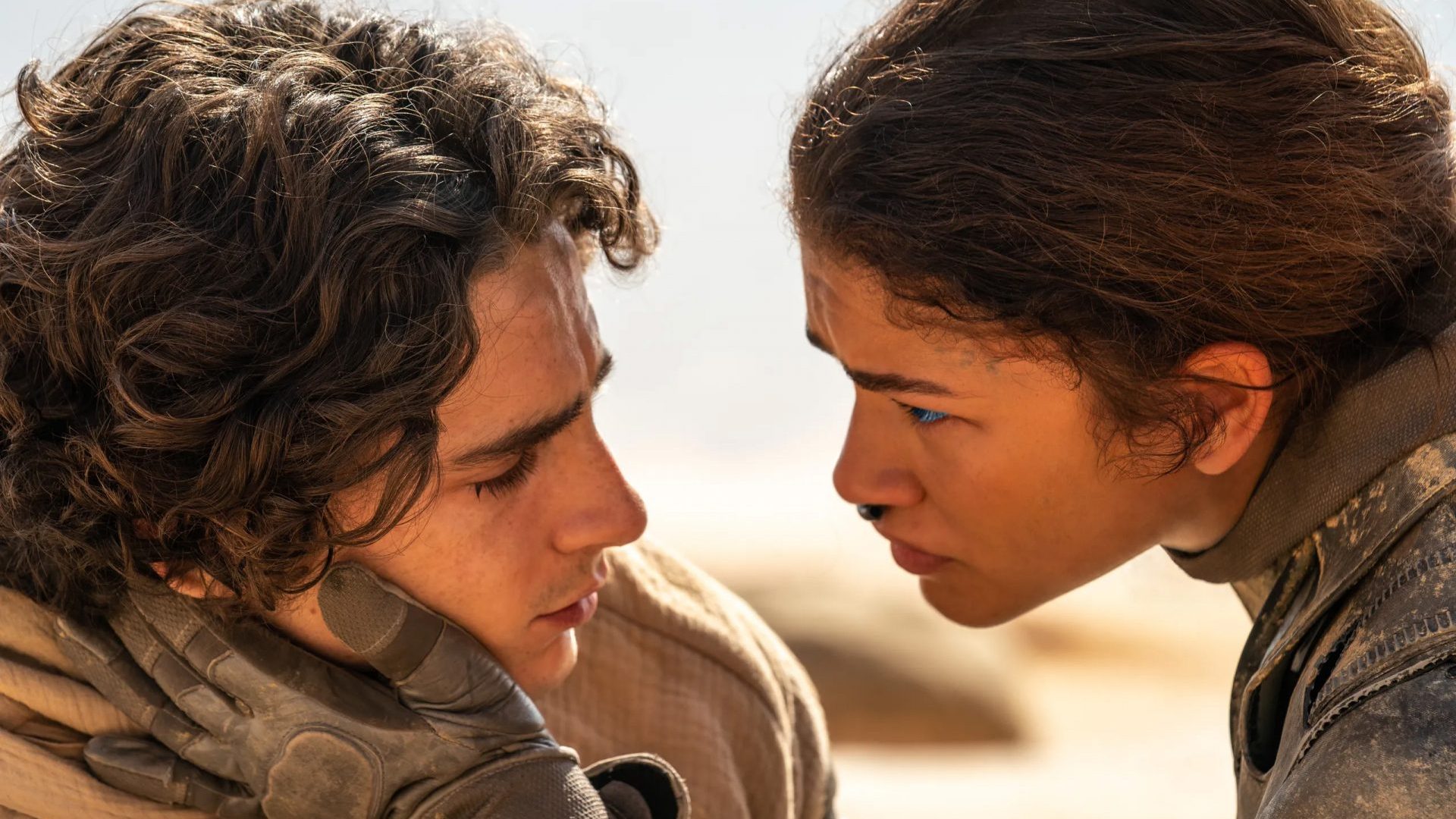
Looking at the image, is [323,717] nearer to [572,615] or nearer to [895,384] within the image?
[572,615]

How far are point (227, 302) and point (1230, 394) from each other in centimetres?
143

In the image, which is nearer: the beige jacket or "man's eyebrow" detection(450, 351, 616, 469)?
"man's eyebrow" detection(450, 351, 616, 469)

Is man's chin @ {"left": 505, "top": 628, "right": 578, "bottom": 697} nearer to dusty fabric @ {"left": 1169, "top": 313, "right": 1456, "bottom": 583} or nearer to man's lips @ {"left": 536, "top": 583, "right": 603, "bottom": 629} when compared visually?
man's lips @ {"left": 536, "top": 583, "right": 603, "bottom": 629}

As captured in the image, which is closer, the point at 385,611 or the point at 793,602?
the point at 385,611

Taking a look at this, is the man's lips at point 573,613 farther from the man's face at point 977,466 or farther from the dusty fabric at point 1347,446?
the dusty fabric at point 1347,446

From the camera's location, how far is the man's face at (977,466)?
2135 millimetres

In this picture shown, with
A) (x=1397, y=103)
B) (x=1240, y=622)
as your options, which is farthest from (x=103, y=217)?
(x=1240, y=622)

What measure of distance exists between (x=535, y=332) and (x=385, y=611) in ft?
1.40

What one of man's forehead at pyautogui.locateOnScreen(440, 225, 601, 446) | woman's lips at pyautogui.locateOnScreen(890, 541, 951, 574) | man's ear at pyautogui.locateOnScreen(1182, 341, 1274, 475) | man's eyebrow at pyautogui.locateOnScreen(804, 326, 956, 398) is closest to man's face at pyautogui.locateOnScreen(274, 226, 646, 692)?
man's forehead at pyautogui.locateOnScreen(440, 225, 601, 446)

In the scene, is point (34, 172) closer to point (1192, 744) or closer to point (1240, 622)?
point (1192, 744)

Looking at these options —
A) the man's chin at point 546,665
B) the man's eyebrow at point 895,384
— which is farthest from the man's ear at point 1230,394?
the man's chin at point 546,665

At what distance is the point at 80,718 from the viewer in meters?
1.89

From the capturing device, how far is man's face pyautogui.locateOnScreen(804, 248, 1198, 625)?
2.13 metres

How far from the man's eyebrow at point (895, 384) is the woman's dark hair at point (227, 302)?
1.89 feet
